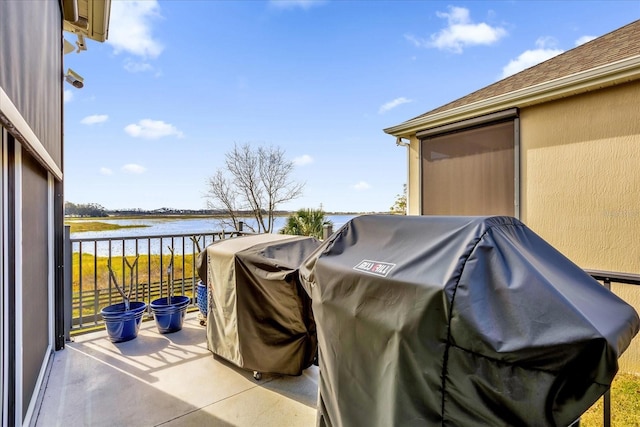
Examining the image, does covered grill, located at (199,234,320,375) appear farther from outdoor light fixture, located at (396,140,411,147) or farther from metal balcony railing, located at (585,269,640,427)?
outdoor light fixture, located at (396,140,411,147)

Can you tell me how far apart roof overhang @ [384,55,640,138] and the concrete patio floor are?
12.0 ft

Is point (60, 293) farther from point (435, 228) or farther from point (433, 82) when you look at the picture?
point (433, 82)

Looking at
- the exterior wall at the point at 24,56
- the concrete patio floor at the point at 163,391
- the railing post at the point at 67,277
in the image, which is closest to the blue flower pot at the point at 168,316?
the concrete patio floor at the point at 163,391

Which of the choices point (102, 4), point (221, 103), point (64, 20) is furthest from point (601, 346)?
point (221, 103)

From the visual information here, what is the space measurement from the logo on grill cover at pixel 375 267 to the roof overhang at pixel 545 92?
3.51 metres

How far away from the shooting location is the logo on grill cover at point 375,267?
1148 mm

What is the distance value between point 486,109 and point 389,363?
4021mm

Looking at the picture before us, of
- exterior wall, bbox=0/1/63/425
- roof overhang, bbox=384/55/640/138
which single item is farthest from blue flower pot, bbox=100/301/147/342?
roof overhang, bbox=384/55/640/138

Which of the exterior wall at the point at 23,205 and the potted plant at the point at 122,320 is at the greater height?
the exterior wall at the point at 23,205

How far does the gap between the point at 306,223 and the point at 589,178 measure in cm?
849

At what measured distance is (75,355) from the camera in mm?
2957

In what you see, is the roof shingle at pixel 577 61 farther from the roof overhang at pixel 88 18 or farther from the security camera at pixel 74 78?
the security camera at pixel 74 78

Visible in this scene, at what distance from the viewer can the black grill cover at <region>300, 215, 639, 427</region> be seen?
31.7 inches

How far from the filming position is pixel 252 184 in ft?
46.8
